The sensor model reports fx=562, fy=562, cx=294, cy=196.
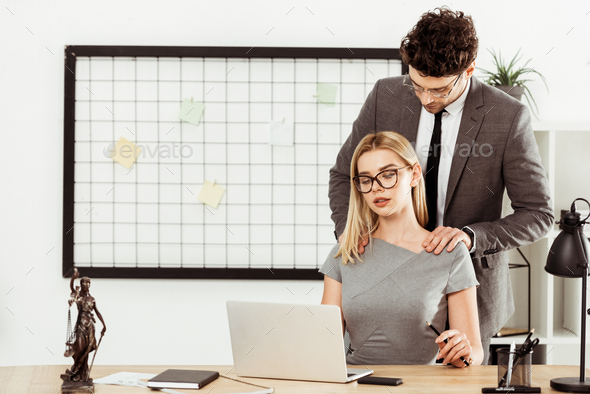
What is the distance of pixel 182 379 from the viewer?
111 cm

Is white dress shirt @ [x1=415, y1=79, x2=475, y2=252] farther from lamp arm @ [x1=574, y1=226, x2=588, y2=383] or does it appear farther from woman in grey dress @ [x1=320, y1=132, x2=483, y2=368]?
lamp arm @ [x1=574, y1=226, x2=588, y2=383]

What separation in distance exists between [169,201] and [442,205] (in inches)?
43.1

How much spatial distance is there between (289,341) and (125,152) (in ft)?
4.45

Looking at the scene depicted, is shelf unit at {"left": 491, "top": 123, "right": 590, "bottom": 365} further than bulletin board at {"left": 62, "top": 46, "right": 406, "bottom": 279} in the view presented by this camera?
No

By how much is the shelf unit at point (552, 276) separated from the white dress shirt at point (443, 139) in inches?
23.3

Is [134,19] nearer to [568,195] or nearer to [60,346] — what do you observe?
[60,346]

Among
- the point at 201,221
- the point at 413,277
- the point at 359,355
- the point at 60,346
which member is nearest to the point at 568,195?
the point at 413,277

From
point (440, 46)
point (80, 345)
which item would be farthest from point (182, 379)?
point (440, 46)

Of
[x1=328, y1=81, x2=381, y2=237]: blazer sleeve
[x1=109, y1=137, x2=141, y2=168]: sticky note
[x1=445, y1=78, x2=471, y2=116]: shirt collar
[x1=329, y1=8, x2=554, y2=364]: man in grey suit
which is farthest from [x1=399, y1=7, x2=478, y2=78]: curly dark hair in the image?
[x1=109, y1=137, x2=141, y2=168]: sticky note

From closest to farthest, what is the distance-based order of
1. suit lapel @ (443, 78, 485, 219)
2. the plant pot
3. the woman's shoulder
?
the woman's shoulder
suit lapel @ (443, 78, 485, 219)
the plant pot

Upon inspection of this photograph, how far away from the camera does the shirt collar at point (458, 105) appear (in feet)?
5.17

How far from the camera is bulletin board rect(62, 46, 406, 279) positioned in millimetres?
2189

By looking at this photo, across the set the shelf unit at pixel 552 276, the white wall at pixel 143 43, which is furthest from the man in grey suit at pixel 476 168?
the white wall at pixel 143 43

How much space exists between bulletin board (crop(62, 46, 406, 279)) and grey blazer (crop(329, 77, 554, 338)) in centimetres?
61
